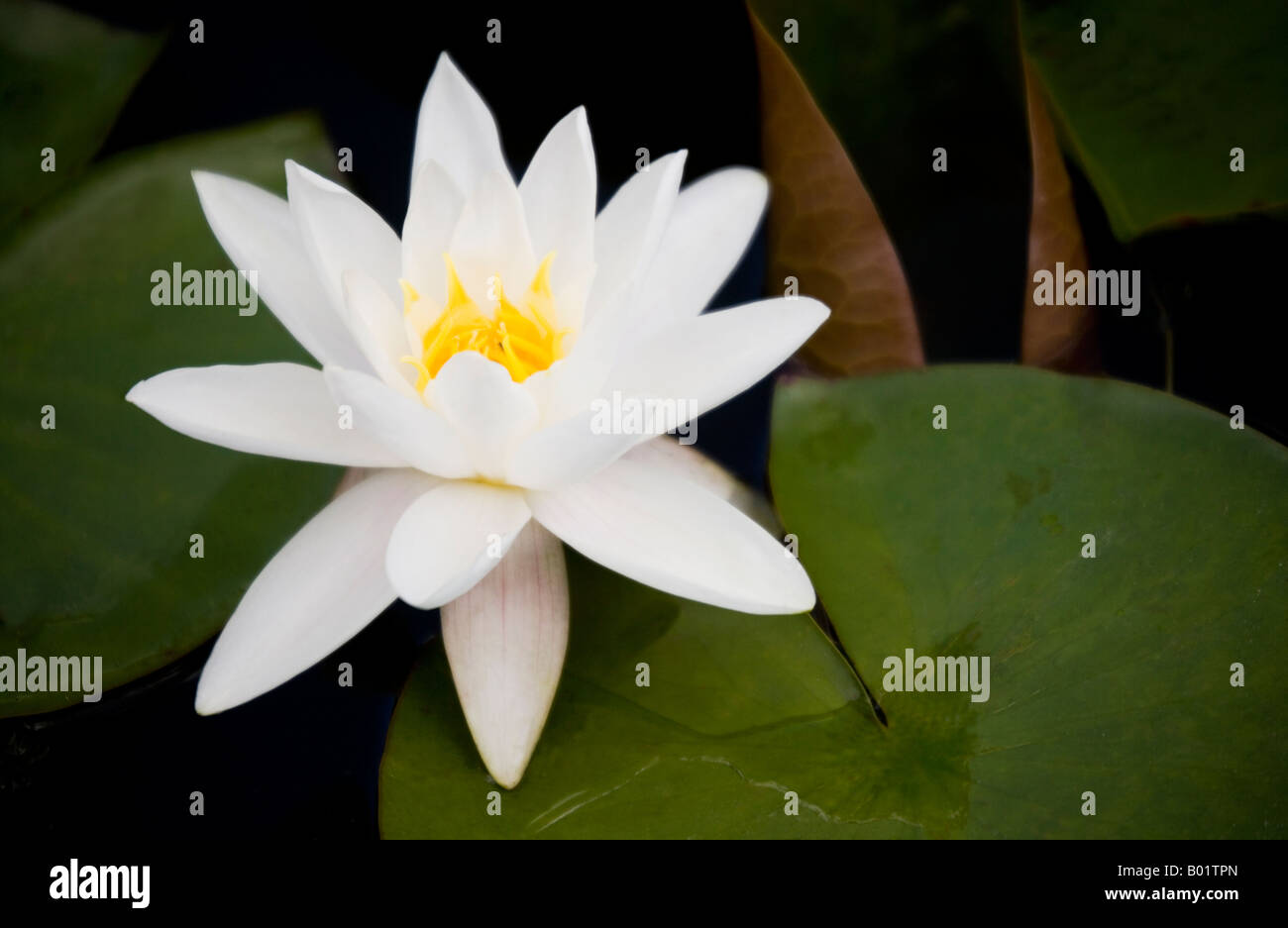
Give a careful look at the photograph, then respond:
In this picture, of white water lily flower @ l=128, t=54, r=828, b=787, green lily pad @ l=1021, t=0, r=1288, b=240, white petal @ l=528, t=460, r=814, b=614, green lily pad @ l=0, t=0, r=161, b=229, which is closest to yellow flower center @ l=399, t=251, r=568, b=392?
white water lily flower @ l=128, t=54, r=828, b=787

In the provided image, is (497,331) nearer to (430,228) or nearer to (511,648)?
(430,228)

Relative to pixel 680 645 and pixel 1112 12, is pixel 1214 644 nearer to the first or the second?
pixel 680 645

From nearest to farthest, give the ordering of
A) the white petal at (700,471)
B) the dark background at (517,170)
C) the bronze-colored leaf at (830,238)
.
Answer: the white petal at (700,471) → the dark background at (517,170) → the bronze-colored leaf at (830,238)

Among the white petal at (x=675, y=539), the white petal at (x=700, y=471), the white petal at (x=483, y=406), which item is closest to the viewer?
the white petal at (x=483, y=406)

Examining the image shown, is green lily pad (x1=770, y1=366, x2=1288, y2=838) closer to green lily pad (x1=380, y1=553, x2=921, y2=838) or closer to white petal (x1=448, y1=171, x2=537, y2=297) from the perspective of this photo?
green lily pad (x1=380, y1=553, x2=921, y2=838)

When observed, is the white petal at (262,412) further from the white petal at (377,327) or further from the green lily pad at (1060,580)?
the green lily pad at (1060,580)

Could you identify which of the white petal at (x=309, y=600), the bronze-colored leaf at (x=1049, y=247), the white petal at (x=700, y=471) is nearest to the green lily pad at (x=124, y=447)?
the white petal at (x=309, y=600)
